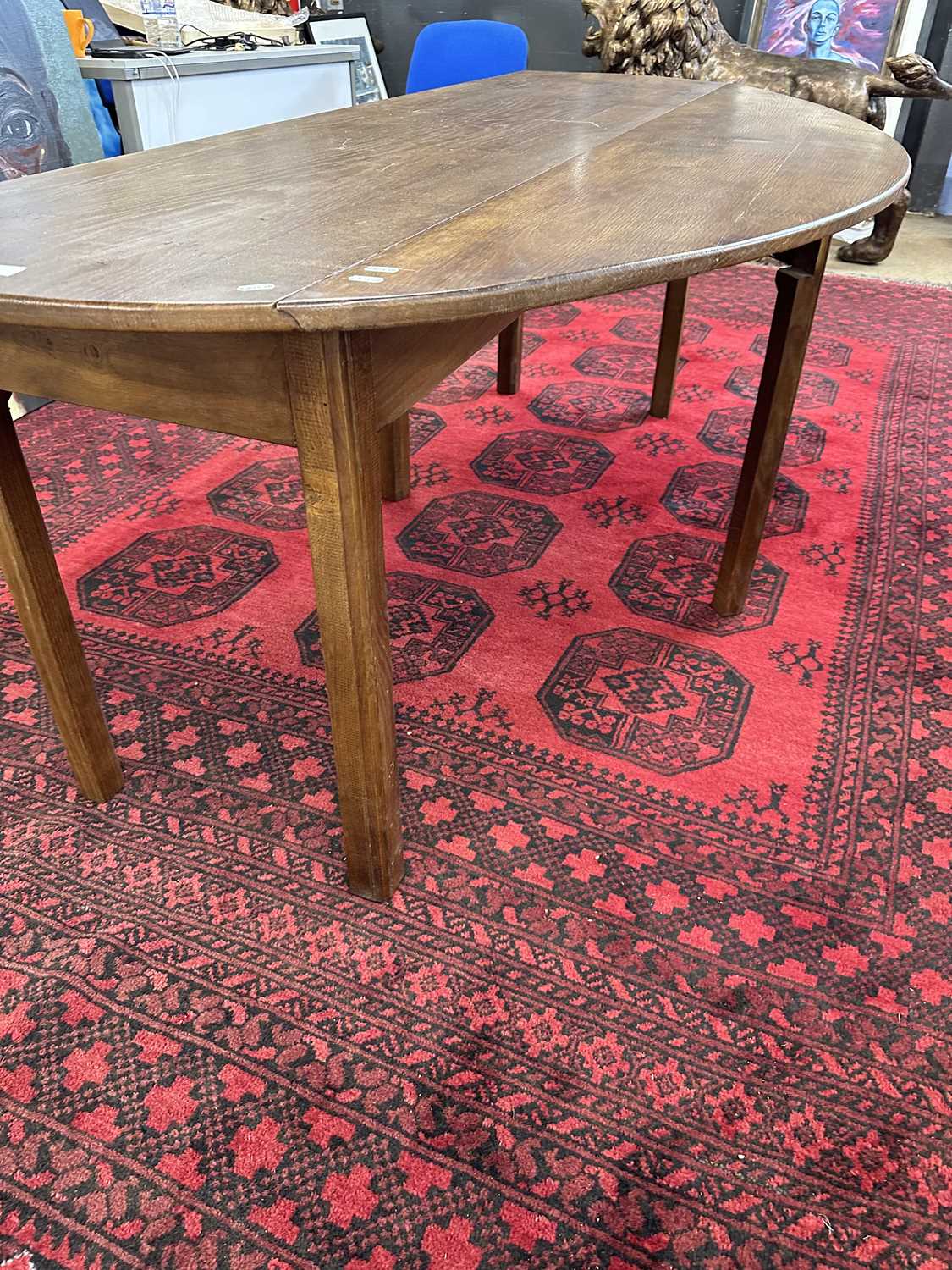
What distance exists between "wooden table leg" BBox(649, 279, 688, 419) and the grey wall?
3.12m

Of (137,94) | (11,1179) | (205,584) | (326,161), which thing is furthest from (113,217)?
(137,94)

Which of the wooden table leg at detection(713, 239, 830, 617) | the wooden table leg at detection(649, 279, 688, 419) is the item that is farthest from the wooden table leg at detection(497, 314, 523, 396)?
the wooden table leg at detection(713, 239, 830, 617)

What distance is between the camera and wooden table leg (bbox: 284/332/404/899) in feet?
2.67

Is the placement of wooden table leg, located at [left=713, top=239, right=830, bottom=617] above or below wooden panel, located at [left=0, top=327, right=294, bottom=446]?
below

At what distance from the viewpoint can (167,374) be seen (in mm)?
871

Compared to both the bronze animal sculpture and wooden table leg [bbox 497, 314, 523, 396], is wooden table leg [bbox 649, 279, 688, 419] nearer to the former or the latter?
wooden table leg [bbox 497, 314, 523, 396]

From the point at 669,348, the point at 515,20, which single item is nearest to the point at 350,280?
the point at 669,348

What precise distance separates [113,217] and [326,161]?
0.45 meters

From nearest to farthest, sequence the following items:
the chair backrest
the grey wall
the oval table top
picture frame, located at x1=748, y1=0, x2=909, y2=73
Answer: the oval table top, the chair backrest, picture frame, located at x1=748, y1=0, x2=909, y2=73, the grey wall

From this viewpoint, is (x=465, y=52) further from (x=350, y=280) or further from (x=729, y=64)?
(x=350, y=280)

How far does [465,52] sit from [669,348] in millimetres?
1384

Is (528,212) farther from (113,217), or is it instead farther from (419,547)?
(419,547)

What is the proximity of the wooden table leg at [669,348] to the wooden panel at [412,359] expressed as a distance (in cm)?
119

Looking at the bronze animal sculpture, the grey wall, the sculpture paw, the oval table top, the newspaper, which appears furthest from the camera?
the grey wall
